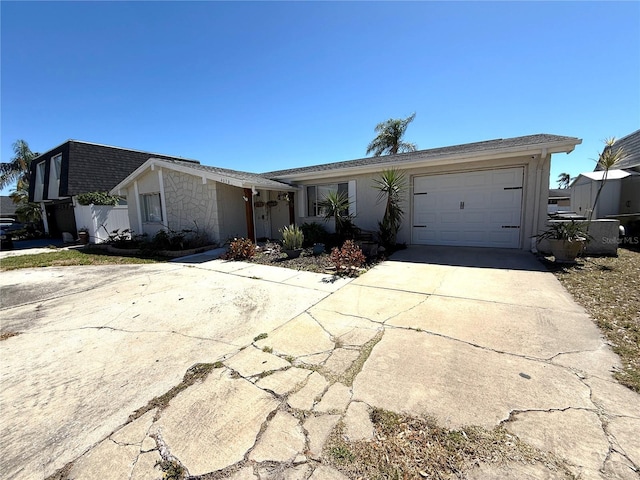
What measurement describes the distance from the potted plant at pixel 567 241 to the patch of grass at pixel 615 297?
319mm

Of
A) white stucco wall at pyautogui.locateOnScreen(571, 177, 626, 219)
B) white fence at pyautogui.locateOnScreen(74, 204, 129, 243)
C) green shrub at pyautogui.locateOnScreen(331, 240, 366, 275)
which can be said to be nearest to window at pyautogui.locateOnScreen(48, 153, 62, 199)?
white fence at pyautogui.locateOnScreen(74, 204, 129, 243)

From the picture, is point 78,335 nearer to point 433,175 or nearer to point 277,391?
point 277,391

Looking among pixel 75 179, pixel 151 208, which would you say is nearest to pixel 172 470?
pixel 151 208

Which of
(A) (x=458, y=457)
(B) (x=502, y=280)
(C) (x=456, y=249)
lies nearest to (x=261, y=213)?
(C) (x=456, y=249)

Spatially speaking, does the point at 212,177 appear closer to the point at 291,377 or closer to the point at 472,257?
the point at 291,377

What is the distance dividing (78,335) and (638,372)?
19.9 feet

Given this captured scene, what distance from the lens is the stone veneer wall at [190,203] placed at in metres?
9.72

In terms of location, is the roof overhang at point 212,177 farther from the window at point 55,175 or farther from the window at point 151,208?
the window at point 55,175

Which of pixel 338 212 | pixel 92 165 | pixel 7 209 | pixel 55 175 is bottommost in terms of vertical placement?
pixel 338 212

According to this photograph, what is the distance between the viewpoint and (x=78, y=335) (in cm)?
335

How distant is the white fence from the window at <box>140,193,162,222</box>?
343 centimetres

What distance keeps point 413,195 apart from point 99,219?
1531 centimetres

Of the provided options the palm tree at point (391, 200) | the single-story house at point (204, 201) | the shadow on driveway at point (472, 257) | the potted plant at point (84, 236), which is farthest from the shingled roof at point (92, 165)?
Answer: the shadow on driveway at point (472, 257)

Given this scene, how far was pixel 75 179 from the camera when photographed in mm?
13828
